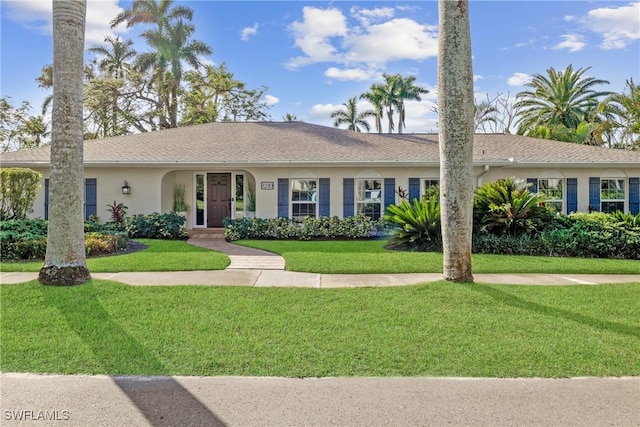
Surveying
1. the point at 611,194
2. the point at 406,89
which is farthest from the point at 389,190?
the point at 406,89

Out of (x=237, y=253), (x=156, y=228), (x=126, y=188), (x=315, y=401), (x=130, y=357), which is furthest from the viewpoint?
(x=126, y=188)

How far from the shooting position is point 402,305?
5.47 metres

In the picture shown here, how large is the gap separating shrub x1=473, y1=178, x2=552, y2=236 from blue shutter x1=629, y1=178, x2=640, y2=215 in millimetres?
5326

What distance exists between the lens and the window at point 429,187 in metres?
13.3

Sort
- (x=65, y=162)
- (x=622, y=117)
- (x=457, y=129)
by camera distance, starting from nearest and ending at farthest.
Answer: (x=65, y=162) → (x=457, y=129) → (x=622, y=117)

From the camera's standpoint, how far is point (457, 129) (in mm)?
6383

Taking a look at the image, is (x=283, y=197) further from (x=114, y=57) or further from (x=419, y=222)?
(x=114, y=57)

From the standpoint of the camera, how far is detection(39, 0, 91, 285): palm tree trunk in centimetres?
615

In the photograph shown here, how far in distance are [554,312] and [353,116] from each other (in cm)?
4056

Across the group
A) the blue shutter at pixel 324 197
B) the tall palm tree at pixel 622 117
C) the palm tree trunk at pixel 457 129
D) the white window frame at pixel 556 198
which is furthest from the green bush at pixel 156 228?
the tall palm tree at pixel 622 117

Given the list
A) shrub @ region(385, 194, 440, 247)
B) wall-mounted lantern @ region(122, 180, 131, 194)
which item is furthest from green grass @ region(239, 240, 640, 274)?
wall-mounted lantern @ region(122, 180, 131, 194)

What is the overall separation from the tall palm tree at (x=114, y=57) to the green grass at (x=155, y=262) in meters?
26.5

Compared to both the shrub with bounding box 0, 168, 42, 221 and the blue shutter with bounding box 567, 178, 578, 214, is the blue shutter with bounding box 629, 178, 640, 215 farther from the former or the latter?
the shrub with bounding box 0, 168, 42, 221

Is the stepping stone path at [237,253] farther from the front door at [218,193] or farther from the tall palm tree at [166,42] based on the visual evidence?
the tall palm tree at [166,42]
